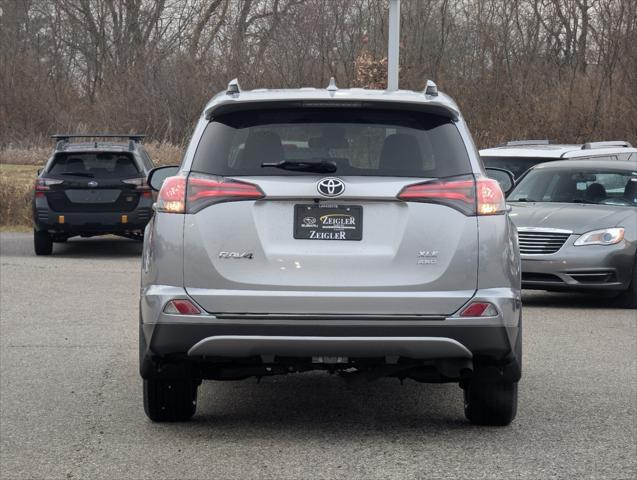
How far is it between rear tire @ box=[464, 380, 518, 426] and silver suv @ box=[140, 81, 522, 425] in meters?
0.30

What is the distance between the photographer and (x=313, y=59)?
3653 centimetres

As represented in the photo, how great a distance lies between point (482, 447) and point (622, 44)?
85.5 feet

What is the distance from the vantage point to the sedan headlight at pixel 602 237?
13.5m

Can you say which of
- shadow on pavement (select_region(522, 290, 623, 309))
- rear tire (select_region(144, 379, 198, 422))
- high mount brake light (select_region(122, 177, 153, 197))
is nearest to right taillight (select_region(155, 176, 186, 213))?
rear tire (select_region(144, 379, 198, 422))

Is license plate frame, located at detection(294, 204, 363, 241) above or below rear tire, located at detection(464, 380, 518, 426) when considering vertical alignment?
above

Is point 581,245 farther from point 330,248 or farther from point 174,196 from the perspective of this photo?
point 174,196

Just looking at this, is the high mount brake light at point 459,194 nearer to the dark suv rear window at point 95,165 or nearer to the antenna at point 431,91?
the antenna at point 431,91

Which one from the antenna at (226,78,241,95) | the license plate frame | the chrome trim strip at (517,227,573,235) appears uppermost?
the antenna at (226,78,241,95)

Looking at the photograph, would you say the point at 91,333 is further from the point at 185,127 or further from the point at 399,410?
the point at 185,127

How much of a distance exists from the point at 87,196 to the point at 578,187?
7766mm

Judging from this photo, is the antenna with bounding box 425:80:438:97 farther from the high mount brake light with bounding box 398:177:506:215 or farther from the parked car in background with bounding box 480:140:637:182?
the parked car in background with bounding box 480:140:637:182

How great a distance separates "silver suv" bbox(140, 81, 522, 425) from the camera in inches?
252

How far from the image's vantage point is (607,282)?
13.4 m

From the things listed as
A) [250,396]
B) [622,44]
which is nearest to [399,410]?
[250,396]
